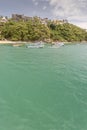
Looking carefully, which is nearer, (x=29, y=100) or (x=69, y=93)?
(x=29, y=100)

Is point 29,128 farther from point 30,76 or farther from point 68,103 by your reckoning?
point 30,76

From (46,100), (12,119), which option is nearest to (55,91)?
(46,100)

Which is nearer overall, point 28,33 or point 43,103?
point 43,103

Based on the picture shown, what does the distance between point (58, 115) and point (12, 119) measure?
10.7 ft

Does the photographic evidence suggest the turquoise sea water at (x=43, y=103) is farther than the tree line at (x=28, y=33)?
No

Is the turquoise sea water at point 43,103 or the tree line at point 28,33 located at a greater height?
the tree line at point 28,33

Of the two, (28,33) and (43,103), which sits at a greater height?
(28,33)

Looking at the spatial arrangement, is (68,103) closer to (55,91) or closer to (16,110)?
(55,91)

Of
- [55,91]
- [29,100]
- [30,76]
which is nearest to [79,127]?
[29,100]

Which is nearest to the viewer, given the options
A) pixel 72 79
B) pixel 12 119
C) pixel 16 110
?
pixel 12 119

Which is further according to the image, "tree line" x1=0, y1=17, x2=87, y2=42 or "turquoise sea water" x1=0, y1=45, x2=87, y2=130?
"tree line" x1=0, y1=17, x2=87, y2=42

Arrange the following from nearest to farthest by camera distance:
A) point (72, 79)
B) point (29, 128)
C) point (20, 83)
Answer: point (29, 128) < point (20, 83) < point (72, 79)

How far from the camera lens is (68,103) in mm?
16000

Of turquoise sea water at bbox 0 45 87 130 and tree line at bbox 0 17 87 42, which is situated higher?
tree line at bbox 0 17 87 42
